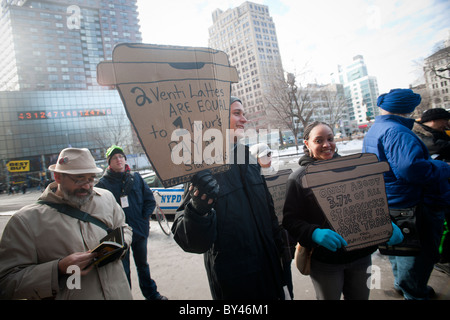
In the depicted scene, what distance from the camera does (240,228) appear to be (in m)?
1.41

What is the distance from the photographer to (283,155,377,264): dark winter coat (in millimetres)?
1573

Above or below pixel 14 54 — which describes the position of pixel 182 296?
below

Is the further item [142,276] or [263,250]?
[142,276]

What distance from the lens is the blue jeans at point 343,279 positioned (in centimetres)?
161

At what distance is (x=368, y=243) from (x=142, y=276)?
8.87ft

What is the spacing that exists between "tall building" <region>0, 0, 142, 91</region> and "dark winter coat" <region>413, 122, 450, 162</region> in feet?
253

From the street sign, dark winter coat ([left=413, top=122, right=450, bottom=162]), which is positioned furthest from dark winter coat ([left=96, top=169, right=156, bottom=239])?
the street sign

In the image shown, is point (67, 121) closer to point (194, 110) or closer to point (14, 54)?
point (14, 54)

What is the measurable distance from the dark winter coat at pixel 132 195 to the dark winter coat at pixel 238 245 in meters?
1.94

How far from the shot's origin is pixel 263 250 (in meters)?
1.47

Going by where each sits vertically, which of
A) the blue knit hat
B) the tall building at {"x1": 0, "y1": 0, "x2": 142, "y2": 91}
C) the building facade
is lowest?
the blue knit hat

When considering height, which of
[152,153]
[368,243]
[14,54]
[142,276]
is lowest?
[142,276]

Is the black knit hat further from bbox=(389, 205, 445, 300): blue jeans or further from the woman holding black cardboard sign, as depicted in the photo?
the woman holding black cardboard sign
